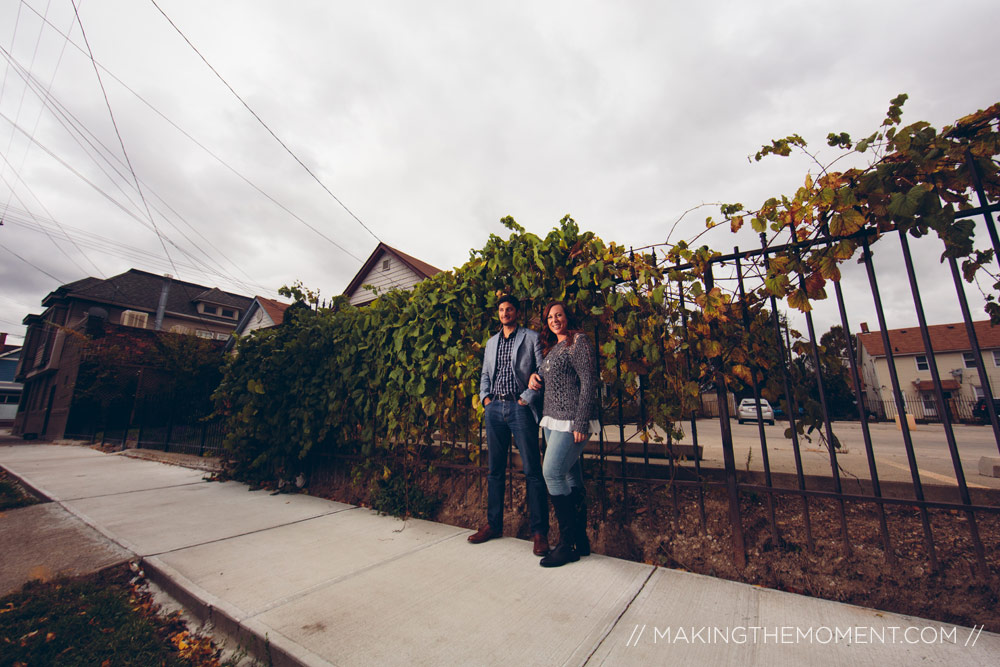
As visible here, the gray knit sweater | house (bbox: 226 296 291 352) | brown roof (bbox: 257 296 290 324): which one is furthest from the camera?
house (bbox: 226 296 291 352)

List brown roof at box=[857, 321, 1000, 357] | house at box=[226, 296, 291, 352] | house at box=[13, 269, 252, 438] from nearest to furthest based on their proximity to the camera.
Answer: house at box=[13, 269, 252, 438], house at box=[226, 296, 291, 352], brown roof at box=[857, 321, 1000, 357]

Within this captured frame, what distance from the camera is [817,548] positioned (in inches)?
85.5

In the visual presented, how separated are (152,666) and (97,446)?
48.6 ft

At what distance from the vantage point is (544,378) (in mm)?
2654

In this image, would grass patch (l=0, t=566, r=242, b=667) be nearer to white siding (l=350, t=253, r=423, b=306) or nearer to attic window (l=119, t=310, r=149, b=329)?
white siding (l=350, t=253, r=423, b=306)

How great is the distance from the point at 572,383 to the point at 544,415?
0.96 ft

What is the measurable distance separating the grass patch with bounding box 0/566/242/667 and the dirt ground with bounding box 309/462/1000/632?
2071 millimetres

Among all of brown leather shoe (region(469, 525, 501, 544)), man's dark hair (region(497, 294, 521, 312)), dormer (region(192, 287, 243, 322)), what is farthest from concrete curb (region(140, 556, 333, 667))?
dormer (region(192, 287, 243, 322))

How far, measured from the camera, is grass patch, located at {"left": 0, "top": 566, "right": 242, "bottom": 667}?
1.72m

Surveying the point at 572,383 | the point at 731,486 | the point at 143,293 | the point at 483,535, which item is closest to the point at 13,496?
the point at 483,535

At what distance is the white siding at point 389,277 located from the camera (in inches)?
661

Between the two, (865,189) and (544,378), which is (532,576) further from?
(865,189)

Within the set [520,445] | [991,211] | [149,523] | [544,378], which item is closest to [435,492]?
[520,445]

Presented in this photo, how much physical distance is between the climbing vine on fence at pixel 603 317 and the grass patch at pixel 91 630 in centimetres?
197
